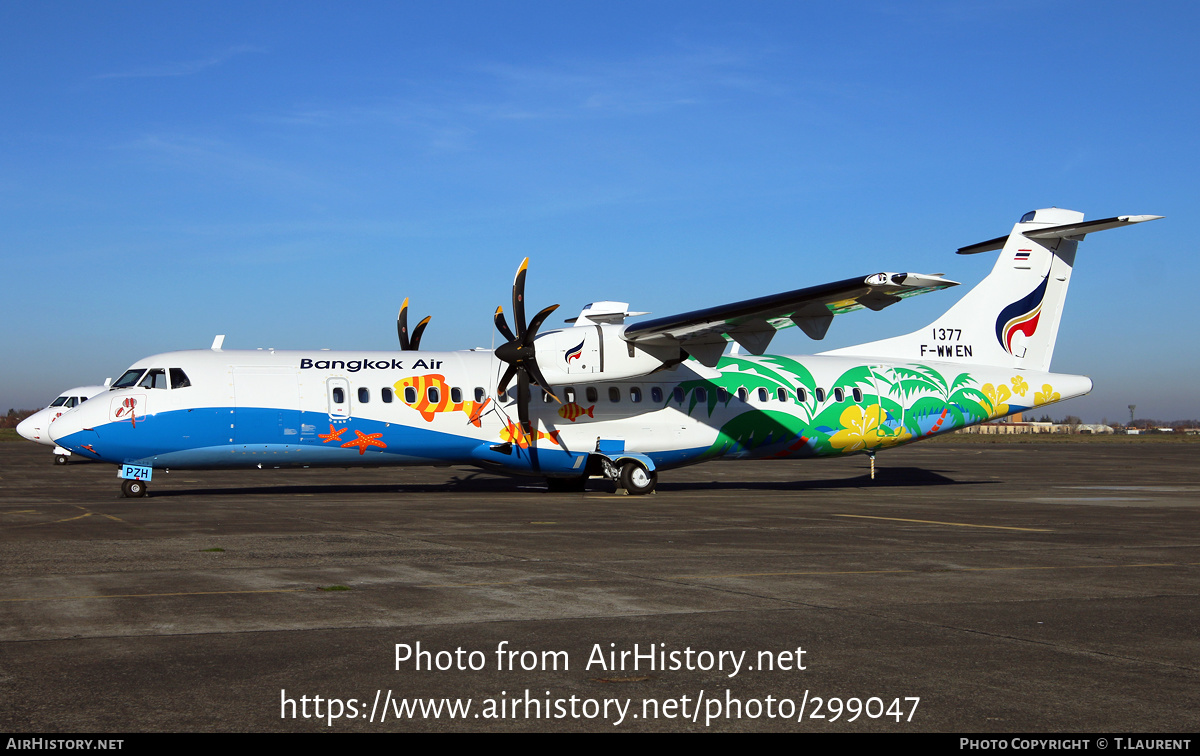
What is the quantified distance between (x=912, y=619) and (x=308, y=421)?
17.7 metres

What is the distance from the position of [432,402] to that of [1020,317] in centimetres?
1741

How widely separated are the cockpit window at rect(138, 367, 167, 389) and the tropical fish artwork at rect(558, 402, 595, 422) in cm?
956

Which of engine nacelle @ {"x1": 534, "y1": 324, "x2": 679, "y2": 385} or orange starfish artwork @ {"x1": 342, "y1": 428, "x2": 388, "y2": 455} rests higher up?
engine nacelle @ {"x1": 534, "y1": 324, "x2": 679, "y2": 385}

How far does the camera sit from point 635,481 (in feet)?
84.6

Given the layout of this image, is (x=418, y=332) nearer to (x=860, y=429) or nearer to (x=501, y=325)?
(x=501, y=325)

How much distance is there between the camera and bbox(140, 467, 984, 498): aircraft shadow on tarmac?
26.2 metres

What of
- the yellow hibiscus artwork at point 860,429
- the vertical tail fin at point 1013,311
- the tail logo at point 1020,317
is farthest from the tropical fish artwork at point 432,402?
the tail logo at point 1020,317

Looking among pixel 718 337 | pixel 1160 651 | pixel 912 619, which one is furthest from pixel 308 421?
pixel 1160 651

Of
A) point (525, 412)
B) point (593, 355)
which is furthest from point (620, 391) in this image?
point (525, 412)

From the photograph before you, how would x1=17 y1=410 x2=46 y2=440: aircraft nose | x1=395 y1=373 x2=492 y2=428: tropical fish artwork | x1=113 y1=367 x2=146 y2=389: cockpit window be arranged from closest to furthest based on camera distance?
x1=113 y1=367 x2=146 y2=389: cockpit window < x1=395 y1=373 x2=492 y2=428: tropical fish artwork < x1=17 y1=410 x2=46 y2=440: aircraft nose

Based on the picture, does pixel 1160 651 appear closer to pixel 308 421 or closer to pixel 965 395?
pixel 308 421

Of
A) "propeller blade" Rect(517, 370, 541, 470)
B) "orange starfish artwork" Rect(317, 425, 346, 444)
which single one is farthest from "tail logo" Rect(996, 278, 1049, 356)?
"orange starfish artwork" Rect(317, 425, 346, 444)

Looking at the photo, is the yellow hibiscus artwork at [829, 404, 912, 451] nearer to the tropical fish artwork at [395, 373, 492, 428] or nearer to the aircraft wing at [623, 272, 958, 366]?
the aircraft wing at [623, 272, 958, 366]

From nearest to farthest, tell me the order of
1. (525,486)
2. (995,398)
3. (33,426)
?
(995,398) < (525,486) < (33,426)
